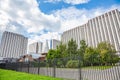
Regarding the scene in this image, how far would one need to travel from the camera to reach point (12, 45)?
95250 millimetres

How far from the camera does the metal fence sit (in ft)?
28.3

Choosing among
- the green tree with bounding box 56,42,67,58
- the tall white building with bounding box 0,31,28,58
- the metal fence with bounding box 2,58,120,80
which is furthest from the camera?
the tall white building with bounding box 0,31,28,58

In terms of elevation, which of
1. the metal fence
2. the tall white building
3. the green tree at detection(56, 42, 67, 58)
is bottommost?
the metal fence

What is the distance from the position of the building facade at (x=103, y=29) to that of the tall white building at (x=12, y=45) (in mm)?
41078

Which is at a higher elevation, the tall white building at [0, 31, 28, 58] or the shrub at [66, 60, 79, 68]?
the tall white building at [0, 31, 28, 58]

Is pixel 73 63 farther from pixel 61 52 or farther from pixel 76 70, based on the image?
pixel 61 52

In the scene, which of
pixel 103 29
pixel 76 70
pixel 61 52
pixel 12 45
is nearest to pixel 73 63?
pixel 76 70

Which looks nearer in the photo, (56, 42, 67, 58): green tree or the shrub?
the shrub

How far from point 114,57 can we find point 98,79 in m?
2.00

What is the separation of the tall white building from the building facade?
41.1m

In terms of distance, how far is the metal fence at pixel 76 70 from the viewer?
8.64m

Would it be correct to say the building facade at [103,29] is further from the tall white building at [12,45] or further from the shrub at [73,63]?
the shrub at [73,63]

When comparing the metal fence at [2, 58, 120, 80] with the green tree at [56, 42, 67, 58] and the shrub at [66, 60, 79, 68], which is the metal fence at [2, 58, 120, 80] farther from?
the green tree at [56, 42, 67, 58]

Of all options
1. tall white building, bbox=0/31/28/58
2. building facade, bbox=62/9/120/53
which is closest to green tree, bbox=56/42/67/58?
building facade, bbox=62/9/120/53
